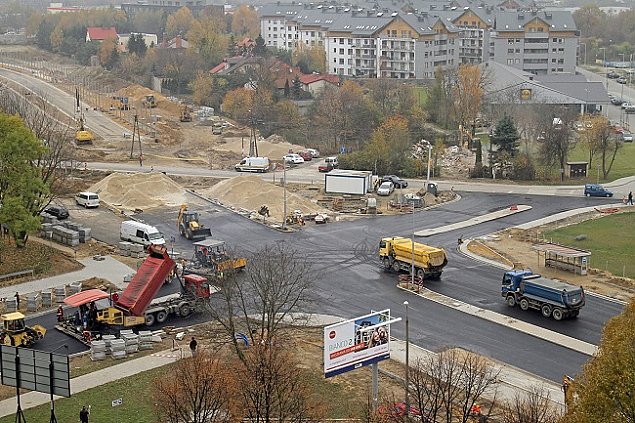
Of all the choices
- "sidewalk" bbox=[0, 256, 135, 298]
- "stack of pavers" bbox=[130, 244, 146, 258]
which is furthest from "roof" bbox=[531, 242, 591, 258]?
"sidewalk" bbox=[0, 256, 135, 298]

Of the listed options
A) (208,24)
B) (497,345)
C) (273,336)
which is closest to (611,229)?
(497,345)

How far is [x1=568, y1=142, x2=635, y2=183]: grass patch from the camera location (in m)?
70.2

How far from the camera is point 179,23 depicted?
562 ft

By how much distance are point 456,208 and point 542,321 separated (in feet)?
73.9

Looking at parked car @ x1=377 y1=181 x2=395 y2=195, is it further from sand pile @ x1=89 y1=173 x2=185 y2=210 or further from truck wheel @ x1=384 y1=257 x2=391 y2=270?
truck wheel @ x1=384 y1=257 x2=391 y2=270

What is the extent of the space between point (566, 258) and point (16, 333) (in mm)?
25561

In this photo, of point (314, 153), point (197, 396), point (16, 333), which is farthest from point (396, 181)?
point (197, 396)

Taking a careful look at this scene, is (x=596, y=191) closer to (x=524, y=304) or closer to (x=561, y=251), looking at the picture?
(x=561, y=251)

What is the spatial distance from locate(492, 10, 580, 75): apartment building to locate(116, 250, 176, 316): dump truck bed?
94.4 m

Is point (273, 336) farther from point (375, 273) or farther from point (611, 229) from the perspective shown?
point (611, 229)

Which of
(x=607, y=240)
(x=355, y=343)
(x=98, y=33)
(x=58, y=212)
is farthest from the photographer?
(x=98, y=33)

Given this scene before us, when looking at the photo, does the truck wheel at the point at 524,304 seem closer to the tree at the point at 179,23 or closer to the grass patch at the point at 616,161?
the grass patch at the point at 616,161

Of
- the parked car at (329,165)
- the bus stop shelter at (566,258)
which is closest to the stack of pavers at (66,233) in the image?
the bus stop shelter at (566,258)

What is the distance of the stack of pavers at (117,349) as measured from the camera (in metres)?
33.0
